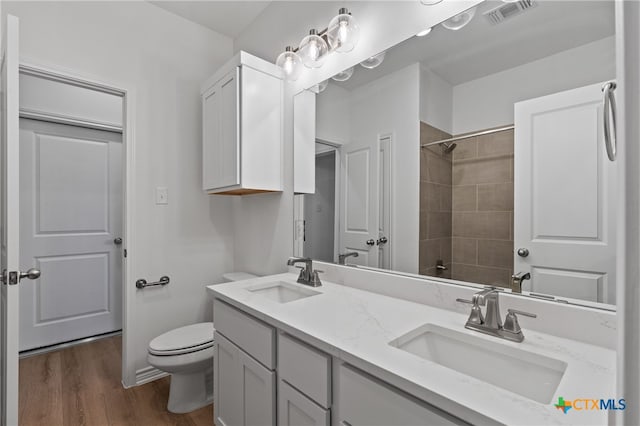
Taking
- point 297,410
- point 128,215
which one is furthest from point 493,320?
point 128,215

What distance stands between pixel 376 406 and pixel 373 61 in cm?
141

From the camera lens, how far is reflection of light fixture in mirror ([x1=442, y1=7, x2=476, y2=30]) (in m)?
1.13

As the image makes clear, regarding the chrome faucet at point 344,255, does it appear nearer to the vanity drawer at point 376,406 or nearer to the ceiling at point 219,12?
the vanity drawer at point 376,406

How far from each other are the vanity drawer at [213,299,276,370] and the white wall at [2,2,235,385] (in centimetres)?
91

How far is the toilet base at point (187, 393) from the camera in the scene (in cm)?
178

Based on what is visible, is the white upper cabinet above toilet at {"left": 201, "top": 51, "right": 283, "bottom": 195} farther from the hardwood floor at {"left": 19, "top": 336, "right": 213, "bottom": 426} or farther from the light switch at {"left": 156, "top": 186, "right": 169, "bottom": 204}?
the hardwood floor at {"left": 19, "top": 336, "right": 213, "bottom": 426}

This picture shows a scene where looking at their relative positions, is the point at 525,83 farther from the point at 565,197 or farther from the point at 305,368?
the point at 305,368

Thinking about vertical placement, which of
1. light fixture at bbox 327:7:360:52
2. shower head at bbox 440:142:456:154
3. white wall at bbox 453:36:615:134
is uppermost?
light fixture at bbox 327:7:360:52

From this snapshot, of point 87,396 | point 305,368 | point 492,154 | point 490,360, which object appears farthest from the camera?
point 87,396

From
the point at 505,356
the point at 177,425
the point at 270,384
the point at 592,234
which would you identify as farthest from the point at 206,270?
the point at 592,234

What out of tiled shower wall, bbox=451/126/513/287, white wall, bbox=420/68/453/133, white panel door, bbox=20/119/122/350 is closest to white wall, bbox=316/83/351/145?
white wall, bbox=420/68/453/133

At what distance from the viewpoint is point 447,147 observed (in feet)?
3.92

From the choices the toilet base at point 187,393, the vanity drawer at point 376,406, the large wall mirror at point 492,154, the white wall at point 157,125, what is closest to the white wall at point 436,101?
the large wall mirror at point 492,154

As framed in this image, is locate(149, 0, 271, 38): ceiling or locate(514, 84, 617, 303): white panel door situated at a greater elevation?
locate(149, 0, 271, 38): ceiling
